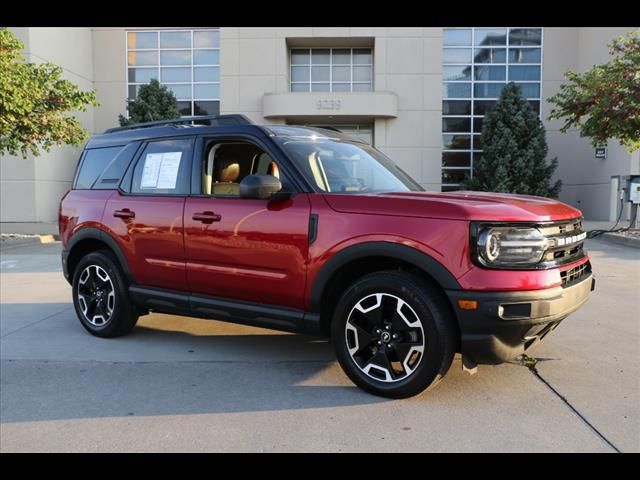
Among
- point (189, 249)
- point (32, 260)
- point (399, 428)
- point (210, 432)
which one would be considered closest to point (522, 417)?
point (399, 428)

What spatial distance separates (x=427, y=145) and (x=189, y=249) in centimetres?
2133

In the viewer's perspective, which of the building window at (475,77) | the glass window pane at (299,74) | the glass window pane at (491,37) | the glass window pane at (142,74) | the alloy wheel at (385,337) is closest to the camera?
the alloy wheel at (385,337)

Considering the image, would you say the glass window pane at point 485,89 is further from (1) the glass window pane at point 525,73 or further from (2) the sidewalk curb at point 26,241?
(2) the sidewalk curb at point 26,241

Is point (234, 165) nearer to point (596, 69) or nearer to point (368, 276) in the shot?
point (368, 276)

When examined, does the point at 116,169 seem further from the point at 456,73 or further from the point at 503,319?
the point at 456,73

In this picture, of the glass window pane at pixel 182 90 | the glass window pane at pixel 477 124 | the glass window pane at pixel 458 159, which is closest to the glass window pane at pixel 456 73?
the glass window pane at pixel 477 124

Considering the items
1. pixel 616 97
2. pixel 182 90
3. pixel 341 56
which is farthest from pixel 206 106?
pixel 616 97

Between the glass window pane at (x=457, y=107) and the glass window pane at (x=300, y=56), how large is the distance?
21.5ft

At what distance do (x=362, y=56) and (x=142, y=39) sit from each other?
10.2 metres

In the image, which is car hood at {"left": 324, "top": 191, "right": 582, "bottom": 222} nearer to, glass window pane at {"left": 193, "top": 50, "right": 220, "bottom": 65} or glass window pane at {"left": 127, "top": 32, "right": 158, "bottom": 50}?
glass window pane at {"left": 193, "top": 50, "right": 220, "bottom": 65}

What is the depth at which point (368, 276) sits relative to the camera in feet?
12.8

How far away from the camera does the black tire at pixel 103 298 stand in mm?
5328

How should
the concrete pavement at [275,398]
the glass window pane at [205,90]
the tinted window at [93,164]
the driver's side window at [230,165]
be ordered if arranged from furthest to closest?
the glass window pane at [205,90] < the tinted window at [93,164] < the driver's side window at [230,165] < the concrete pavement at [275,398]

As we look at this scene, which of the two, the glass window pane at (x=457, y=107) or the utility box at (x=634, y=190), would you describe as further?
the glass window pane at (x=457, y=107)
